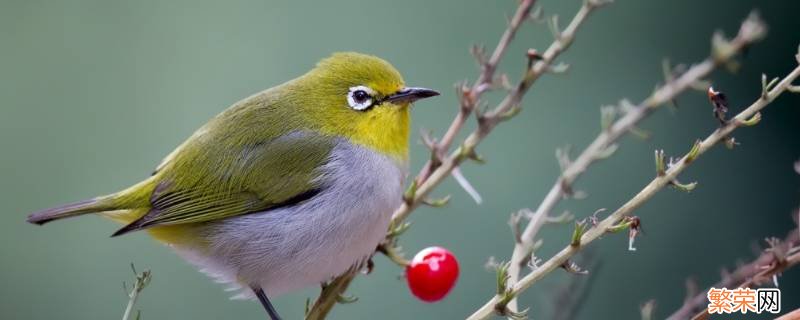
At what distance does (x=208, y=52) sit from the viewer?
4.36m

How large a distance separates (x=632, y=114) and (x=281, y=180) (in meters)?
1.49

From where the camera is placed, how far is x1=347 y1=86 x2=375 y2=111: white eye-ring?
2732mm

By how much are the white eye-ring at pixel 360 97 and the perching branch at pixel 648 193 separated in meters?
1.24

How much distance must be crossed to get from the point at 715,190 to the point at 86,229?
2.96 m

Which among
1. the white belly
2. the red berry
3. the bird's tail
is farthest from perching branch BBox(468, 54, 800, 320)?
the bird's tail

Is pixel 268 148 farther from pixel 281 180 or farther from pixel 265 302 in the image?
pixel 265 302

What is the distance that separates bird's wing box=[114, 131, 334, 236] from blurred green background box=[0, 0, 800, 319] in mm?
1078

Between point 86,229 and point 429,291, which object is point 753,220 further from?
point 86,229

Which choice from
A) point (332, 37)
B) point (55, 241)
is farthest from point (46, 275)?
point (332, 37)

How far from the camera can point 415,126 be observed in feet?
12.2

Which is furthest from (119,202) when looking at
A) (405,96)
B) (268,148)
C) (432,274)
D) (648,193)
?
(648,193)

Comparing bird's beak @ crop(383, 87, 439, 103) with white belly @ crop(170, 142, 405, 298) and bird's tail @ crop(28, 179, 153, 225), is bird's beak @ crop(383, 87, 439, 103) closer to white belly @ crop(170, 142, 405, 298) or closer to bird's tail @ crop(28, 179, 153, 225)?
white belly @ crop(170, 142, 405, 298)

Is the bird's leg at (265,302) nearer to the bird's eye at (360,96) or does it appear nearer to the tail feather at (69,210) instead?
the tail feather at (69,210)

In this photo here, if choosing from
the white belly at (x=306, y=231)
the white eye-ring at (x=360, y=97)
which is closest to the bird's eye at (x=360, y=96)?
the white eye-ring at (x=360, y=97)
